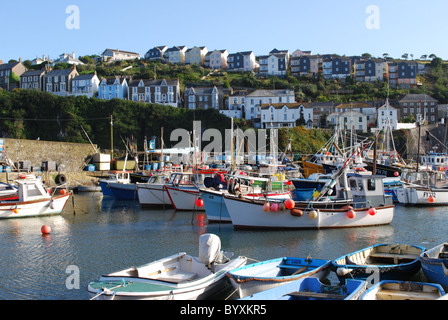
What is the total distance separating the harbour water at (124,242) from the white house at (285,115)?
2011 inches

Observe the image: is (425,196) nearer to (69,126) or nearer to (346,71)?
(69,126)

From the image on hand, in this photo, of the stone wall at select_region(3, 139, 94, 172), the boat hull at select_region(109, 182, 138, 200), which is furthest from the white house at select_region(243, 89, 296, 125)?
the boat hull at select_region(109, 182, 138, 200)

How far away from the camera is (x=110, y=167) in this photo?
55438 millimetres

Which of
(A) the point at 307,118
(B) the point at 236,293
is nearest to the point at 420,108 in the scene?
(A) the point at 307,118

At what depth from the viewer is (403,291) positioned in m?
9.60

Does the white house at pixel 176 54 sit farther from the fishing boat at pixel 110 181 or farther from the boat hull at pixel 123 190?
the boat hull at pixel 123 190

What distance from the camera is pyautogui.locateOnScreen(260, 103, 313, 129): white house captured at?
76.9 meters

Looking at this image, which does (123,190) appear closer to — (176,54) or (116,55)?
(176,54)

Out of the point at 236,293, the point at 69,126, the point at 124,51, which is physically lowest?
the point at 236,293

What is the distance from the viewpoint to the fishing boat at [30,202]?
25.2 m

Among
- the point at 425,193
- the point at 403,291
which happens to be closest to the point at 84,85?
the point at 425,193

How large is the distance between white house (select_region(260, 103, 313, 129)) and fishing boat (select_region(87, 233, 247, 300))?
65508mm

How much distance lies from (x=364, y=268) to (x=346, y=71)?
10204 centimetres

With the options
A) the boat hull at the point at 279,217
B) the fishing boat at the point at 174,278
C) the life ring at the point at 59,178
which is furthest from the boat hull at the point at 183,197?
the life ring at the point at 59,178
